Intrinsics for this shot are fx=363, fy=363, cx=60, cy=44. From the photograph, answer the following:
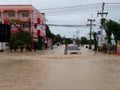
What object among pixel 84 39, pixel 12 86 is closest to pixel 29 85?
pixel 12 86

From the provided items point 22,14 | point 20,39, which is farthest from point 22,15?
point 20,39

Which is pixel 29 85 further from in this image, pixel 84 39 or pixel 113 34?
pixel 84 39

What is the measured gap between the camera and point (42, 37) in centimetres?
9588

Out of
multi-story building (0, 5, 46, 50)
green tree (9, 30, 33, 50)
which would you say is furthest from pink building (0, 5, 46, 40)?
green tree (9, 30, 33, 50)

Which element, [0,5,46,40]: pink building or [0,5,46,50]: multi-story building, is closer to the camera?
[0,5,46,50]: multi-story building

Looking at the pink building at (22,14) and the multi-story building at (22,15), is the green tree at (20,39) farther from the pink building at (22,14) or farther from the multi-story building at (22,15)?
the pink building at (22,14)

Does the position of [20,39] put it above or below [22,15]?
below

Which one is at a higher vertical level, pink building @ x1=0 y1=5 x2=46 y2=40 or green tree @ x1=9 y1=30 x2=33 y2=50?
pink building @ x1=0 y1=5 x2=46 y2=40

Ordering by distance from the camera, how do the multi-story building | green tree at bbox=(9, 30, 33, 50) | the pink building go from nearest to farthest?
green tree at bbox=(9, 30, 33, 50), the multi-story building, the pink building

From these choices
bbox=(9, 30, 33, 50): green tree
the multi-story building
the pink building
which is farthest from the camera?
the pink building

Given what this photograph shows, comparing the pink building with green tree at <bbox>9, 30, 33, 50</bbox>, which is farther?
the pink building

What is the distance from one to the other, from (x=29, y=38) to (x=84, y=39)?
129756 millimetres

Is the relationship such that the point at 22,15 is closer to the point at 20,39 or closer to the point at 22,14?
the point at 22,14

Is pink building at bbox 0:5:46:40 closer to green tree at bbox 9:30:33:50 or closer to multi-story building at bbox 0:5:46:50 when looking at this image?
multi-story building at bbox 0:5:46:50
